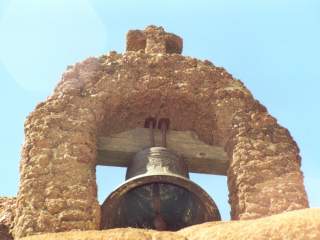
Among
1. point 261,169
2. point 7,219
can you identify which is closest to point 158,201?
point 261,169

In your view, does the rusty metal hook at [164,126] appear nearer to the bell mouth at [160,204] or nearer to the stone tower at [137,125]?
the stone tower at [137,125]

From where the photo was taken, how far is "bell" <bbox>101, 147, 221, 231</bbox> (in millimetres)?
4734

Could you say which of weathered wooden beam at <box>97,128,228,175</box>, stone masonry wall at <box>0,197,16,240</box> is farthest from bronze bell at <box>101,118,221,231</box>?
stone masonry wall at <box>0,197,16,240</box>

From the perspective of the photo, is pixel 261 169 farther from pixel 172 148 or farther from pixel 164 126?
pixel 164 126

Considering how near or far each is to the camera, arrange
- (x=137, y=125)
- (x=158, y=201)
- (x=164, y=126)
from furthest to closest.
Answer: (x=137, y=125), (x=164, y=126), (x=158, y=201)

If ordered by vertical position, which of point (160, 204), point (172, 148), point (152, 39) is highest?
point (152, 39)

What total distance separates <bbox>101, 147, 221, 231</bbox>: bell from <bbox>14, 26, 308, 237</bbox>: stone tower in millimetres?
217

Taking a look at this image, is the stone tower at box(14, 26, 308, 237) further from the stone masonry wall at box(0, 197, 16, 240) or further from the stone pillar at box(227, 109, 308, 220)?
the stone masonry wall at box(0, 197, 16, 240)

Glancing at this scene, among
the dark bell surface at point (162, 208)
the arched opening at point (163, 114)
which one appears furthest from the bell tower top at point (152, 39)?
the dark bell surface at point (162, 208)

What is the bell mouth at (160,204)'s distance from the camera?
4.73 metres

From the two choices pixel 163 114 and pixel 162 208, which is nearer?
pixel 162 208

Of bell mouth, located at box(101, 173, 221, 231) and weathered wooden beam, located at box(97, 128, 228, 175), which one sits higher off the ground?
weathered wooden beam, located at box(97, 128, 228, 175)

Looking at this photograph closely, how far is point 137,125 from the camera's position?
19.4 feet

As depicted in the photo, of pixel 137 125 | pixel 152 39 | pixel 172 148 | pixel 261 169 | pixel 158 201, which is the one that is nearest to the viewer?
pixel 158 201
